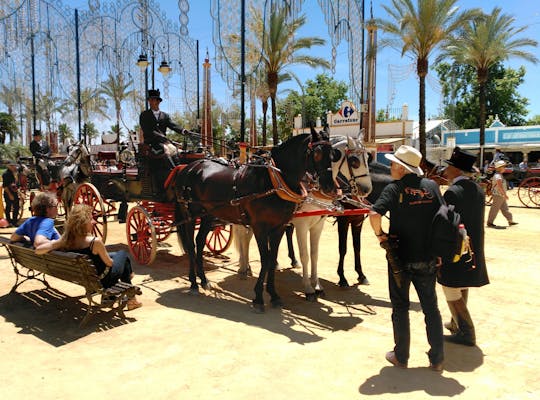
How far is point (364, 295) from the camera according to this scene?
632cm

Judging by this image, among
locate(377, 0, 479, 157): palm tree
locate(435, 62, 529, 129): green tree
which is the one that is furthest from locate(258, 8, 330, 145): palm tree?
locate(435, 62, 529, 129): green tree

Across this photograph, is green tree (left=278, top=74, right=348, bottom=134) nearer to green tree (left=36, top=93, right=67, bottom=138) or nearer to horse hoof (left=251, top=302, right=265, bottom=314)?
green tree (left=36, top=93, right=67, bottom=138)

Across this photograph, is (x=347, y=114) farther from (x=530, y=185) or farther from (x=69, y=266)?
(x=69, y=266)

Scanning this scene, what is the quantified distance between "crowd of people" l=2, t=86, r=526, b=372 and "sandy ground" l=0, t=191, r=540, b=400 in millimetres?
337

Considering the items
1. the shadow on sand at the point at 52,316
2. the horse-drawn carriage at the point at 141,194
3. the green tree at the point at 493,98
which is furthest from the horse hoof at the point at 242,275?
the green tree at the point at 493,98

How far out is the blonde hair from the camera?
489 centimetres

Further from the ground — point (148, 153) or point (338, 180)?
point (148, 153)

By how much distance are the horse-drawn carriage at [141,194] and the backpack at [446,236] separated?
4312mm

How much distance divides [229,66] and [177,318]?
8548mm

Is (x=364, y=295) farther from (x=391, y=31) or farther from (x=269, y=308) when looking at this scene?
(x=391, y=31)

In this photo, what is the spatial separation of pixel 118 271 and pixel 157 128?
9.67ft

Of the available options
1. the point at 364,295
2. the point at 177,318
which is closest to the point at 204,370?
the point at 177,318

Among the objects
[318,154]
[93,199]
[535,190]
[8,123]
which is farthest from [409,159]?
[8,123]

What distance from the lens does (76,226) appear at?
4.89 meters
